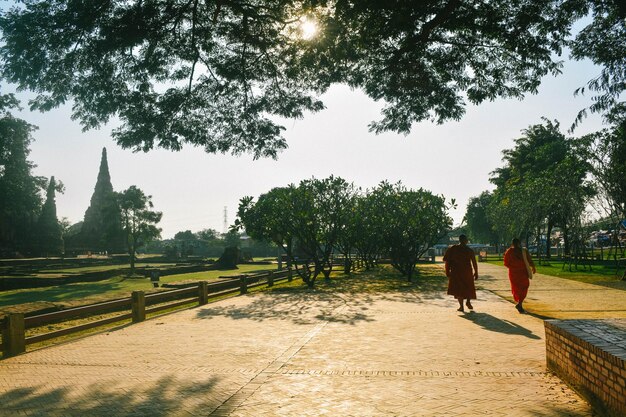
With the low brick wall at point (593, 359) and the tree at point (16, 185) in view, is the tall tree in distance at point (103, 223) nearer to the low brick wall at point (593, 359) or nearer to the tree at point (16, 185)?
the tree at point (16, 185)

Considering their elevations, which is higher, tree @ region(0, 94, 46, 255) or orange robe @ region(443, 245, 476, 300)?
tree @ region(0, 94, 46, 255)

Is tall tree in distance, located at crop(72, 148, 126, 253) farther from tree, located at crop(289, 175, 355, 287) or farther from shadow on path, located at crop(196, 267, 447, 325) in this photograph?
shadow on path, located at crop(196, 267, 447, 325)

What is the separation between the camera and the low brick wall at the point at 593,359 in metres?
3.66

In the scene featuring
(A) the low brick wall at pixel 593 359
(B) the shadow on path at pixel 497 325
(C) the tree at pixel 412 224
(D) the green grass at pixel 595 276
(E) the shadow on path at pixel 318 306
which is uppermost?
(C) the tree at pixel 412 224

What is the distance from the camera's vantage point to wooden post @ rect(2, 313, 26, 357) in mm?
7523

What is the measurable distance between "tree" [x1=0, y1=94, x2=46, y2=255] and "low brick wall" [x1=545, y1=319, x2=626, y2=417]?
1784 inches

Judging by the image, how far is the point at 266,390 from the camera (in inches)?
194

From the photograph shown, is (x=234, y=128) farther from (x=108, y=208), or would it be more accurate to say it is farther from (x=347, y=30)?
(x=108, y=208)

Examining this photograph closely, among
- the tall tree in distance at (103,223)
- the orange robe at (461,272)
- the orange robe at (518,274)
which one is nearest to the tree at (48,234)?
the tall tree in distance at (103,223)

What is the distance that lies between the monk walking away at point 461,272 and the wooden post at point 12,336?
919 centimetres

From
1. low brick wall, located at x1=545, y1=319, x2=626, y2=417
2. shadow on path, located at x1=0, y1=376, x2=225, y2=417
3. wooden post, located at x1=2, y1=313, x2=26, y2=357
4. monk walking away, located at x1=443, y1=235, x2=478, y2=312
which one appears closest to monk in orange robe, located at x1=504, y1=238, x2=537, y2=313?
monk walking away, located at x1=443, y1=235, x2=478, y2=312

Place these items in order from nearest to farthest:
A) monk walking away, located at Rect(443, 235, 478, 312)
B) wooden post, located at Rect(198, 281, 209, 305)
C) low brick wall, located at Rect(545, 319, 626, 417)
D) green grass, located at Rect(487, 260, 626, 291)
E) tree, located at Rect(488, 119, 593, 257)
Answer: low brick wall, located at Rect(545, 319, 626, 417)
monk walking away, located at Rect(443, 235, 478, 312)
wooden post, located at Rect(198, 281, 209, 305)
green grass, located at Rect(487, 260, 626, 291)
tree, located at Rect(488, 119, 593, 257)

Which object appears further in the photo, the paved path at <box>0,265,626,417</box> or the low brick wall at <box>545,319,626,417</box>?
the paved path at <box>0,265,626,417</box>

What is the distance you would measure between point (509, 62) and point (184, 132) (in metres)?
8.15
